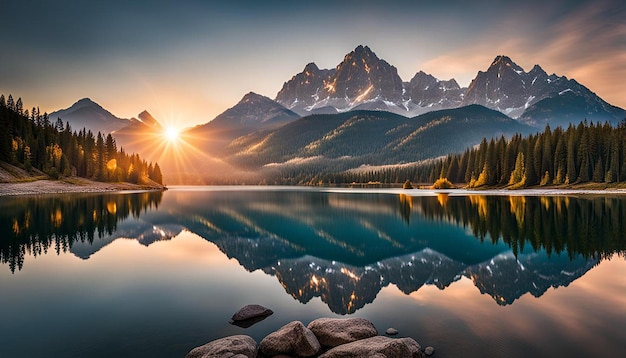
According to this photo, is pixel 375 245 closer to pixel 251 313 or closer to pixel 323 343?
pixel 251 313

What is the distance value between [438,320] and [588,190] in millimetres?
123054

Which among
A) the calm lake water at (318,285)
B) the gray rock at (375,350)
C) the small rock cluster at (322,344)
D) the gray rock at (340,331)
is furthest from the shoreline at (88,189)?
the gray rock at (375,350)

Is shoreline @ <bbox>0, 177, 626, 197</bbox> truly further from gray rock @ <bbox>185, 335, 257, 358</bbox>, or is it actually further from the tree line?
gray rock @ <bbox>185, 335, 257, 358</bbox>

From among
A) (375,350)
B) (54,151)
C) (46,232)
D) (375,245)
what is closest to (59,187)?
(54,151)

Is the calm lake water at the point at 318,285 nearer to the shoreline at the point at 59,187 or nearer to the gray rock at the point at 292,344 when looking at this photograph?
the gray rock at the point at 292,344

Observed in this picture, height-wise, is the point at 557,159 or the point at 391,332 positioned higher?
the point at 557,159

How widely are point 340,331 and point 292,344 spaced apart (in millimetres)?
1988

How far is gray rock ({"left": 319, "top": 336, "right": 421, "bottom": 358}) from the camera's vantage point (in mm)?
11148

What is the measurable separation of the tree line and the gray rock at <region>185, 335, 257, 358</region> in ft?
484

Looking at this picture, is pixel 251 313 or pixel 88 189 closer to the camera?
pixel 251 313

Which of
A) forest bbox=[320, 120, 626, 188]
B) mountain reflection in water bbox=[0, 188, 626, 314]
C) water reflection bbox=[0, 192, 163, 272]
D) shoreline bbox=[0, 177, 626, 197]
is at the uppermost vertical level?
forest bbox=[320, 120, 626, 188]

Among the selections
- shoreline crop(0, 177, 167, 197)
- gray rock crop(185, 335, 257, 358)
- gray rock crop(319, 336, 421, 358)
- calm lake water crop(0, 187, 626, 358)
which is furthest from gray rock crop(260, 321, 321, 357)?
shoreline crop(0, 177, 167, 197)

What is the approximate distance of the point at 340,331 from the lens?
13.3 meters

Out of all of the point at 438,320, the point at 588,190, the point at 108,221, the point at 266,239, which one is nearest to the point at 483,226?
the point at 266,239
